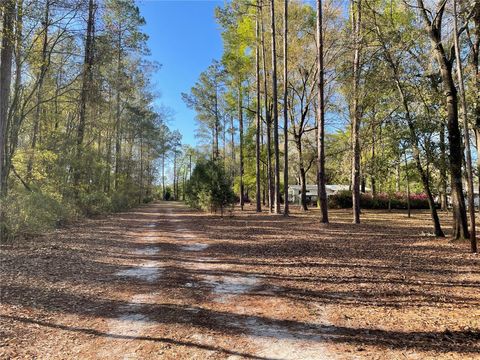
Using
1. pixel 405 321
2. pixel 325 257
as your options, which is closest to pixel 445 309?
pixel 405 321

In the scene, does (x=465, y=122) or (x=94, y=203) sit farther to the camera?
(x=94, y=203)

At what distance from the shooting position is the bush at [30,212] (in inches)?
393

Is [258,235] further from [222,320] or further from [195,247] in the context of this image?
[222,320]

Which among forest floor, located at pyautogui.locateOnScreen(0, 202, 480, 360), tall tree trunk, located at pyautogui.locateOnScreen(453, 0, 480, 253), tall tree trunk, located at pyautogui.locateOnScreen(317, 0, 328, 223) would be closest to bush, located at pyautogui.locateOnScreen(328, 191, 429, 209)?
tall tree trunk, located at pyautogui.locateOnScreen(317, 0, 328, 223)

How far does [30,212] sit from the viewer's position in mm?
10836

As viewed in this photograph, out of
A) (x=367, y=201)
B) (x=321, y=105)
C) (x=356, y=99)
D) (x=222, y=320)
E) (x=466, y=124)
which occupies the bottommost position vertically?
(x=222, y=320)

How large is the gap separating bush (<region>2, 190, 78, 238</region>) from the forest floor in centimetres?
113

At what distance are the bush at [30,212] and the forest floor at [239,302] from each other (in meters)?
1.13

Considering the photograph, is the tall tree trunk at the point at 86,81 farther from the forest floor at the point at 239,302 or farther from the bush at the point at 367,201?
the bush at the point at 367,201

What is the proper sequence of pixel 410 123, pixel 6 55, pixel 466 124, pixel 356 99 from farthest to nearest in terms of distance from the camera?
pixel 356 99
pixel 410 123
pixel 6 55
pixel 466 124

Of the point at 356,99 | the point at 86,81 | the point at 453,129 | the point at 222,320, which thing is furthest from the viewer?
the point at 86,81

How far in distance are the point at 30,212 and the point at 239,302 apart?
8680 mm

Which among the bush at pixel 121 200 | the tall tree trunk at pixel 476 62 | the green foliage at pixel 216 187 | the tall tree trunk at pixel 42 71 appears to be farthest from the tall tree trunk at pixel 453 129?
the bush at pixel 121 200

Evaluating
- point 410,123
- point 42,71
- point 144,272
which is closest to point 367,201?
point 410,123
